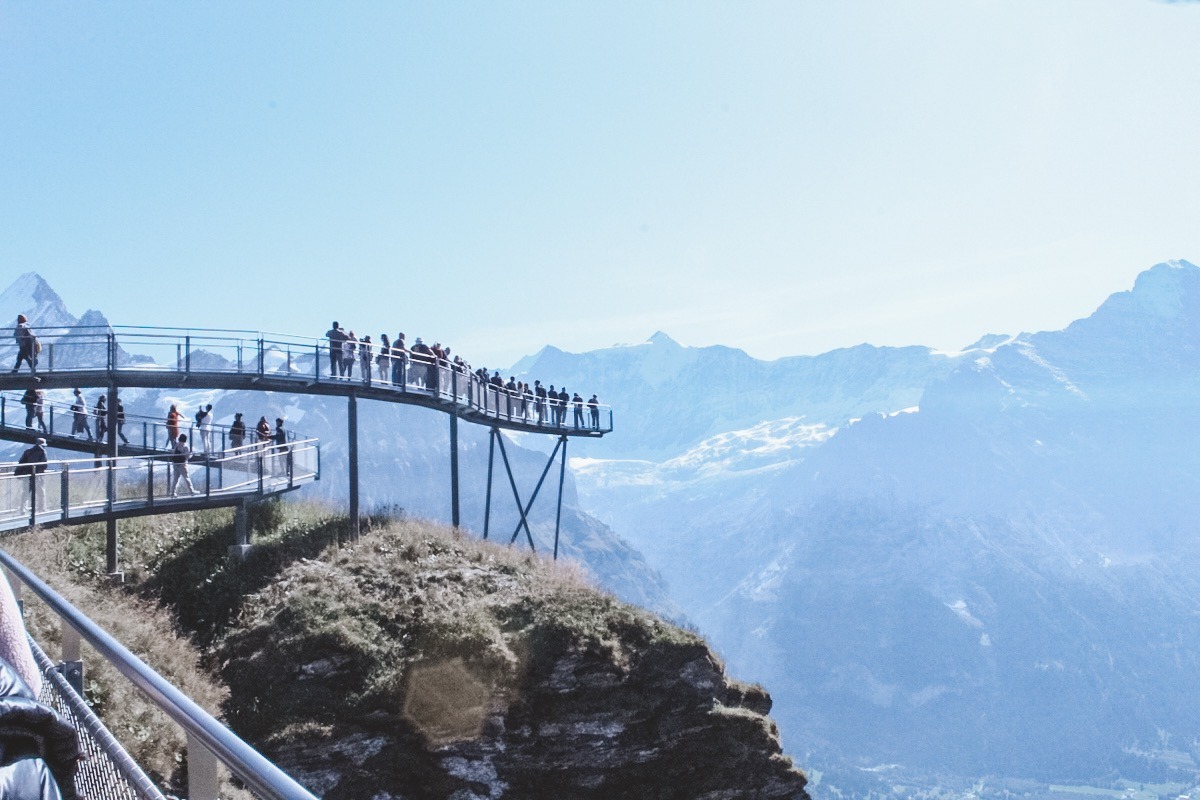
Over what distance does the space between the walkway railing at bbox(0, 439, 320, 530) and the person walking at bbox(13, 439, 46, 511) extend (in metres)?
0.02

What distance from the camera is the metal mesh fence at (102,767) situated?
4.23 metres

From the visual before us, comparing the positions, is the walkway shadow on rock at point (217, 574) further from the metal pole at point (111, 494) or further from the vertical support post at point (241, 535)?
the metal pole at point (111, 494)

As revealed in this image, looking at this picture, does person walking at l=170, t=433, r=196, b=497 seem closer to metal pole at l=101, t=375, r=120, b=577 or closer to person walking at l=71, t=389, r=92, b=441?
metal pole at l=101, t=375, r=120, b=577

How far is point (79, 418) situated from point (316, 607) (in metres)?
10.1

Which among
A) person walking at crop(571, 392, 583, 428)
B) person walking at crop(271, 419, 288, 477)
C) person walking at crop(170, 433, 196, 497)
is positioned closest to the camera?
person walking at crop(170, 433, 196, 497)

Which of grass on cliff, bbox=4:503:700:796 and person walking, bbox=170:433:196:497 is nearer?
grass on cliff, bbox=4:503:700:796

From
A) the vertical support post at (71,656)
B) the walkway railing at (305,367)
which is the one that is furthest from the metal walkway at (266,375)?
the vertical support post at (71,656)

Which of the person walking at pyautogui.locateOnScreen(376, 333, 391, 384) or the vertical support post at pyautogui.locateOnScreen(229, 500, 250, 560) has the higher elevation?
the person walking at pyautogui.locateOnScreen(376, 333, 391, 384)

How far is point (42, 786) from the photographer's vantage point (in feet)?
11.1

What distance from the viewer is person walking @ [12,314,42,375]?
1061 inches

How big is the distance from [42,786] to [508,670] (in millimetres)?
20549

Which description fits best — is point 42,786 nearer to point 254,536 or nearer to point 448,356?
point 254,536

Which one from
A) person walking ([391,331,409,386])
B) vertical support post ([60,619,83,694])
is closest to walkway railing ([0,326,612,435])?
person walking ([391,331,409,386])

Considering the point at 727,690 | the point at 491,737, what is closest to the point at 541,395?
the point at 727,690
